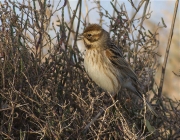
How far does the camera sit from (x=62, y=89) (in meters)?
4.33

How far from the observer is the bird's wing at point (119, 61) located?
4707 millimetres

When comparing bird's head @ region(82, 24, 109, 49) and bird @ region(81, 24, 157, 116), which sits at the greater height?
bird's head @ region(82, 24, 109, 49)

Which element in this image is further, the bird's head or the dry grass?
the bird's head

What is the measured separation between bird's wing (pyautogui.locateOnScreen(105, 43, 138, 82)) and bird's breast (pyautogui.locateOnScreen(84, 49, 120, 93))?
0.05 metres

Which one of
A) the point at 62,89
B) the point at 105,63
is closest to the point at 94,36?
the point at 105,63

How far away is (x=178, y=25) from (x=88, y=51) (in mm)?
4062

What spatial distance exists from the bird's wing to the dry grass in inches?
2.2

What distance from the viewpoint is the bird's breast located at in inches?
186

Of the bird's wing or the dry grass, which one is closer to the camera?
the dry grass

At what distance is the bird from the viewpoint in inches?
185

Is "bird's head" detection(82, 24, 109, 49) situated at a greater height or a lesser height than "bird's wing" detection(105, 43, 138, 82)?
greater

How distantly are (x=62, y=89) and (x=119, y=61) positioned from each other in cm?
75

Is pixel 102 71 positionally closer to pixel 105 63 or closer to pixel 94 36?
pixel 105 63

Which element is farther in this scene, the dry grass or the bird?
the bird
